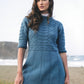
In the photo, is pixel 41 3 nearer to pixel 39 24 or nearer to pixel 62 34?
pixel 39 24

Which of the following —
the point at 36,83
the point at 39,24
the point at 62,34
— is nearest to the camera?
the point at 36,83

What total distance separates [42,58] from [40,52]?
7cm

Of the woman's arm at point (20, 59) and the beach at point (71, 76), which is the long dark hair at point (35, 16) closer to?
the woman's arm at point (20, 59)

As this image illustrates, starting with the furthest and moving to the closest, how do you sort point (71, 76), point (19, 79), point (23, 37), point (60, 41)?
1. point (71, 76)
2. point (60, 41)
3. point (23, 37)
4. point (19, 79)

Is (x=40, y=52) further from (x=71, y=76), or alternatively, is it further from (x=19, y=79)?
(x=71, y=76)

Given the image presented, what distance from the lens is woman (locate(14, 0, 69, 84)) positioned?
5.89 ft

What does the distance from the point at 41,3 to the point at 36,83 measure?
2.84 ft

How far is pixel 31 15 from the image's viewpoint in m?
1.96

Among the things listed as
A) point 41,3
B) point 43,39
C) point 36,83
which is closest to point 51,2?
point 41,3

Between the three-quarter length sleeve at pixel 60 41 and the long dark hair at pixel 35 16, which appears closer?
the long dark hair at pixel 35 16

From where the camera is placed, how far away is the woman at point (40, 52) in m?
1.79

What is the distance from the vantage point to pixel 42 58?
183cm

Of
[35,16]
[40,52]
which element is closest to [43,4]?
[35,16]

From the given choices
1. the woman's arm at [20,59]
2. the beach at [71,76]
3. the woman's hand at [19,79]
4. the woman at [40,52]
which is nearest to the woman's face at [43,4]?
the woman at [40,52]
